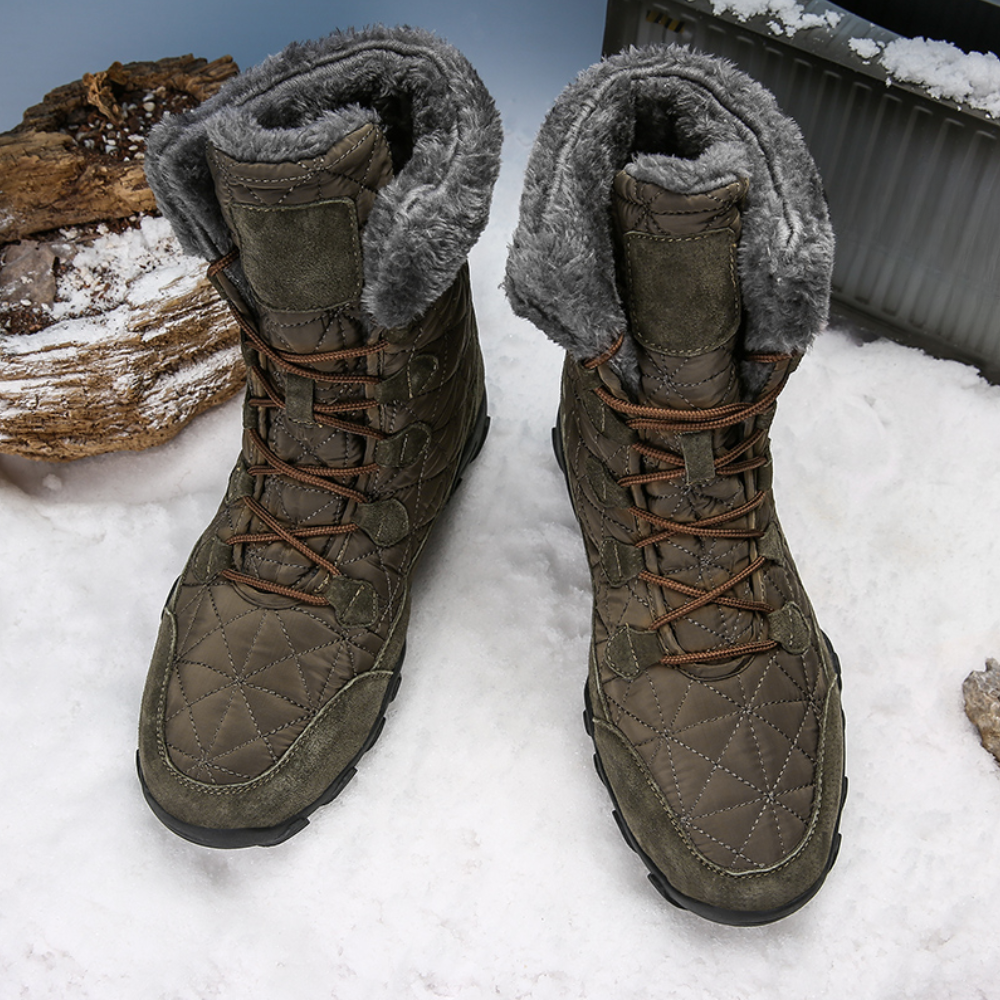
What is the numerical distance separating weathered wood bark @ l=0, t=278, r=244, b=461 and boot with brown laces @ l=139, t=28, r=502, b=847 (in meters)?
0.23

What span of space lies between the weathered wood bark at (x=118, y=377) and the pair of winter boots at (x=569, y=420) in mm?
236

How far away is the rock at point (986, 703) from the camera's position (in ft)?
2.95

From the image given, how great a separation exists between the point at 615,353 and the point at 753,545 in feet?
0.84

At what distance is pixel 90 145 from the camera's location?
110 cm

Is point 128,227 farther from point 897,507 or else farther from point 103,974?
point 897,507

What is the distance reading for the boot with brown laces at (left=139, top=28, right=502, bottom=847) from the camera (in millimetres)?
720

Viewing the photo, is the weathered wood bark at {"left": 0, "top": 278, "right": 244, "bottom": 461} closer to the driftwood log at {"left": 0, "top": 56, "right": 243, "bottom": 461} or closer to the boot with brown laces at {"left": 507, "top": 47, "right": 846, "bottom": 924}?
the driftwood log at {"left": 0, "top": 56, "right": 243, "bottom": 461}

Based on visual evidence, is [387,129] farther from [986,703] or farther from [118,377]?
[986,703]

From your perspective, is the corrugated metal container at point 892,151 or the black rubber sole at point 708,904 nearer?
the black rubber sole at point 708,904

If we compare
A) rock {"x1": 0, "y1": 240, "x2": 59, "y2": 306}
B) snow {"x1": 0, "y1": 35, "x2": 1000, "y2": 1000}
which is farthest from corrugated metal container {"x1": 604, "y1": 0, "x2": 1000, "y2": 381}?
rock {"x1": 0, "y1": 240, "x2": 59, "y2": 306}

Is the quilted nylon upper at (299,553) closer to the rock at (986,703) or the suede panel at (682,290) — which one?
the suede panel at (682,290)

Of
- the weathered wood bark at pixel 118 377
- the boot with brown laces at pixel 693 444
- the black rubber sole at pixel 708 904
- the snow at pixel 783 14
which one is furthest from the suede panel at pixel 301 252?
the snow at pixel 783 14

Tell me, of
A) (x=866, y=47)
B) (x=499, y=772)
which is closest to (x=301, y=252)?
(x=499, y=772)

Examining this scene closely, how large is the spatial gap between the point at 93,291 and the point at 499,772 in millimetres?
729
